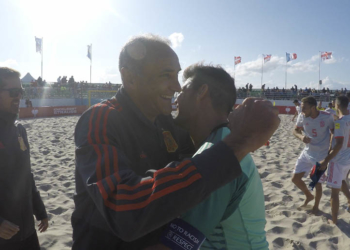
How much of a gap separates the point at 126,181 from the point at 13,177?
5.78ft

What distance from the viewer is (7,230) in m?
2.00

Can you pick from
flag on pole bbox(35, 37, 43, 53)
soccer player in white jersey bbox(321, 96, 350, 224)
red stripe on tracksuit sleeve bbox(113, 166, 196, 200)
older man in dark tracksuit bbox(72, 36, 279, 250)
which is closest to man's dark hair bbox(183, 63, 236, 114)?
older man in dark tracksuit bbox(72, 36, 279, 250)

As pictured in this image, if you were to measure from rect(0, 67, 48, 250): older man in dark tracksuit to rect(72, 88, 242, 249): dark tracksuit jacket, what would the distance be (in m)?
1.29

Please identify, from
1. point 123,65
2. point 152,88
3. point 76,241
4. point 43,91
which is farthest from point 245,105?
point 43,91

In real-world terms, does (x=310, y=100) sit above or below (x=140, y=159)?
above

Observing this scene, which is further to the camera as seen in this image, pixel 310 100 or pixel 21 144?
pixel 310 100

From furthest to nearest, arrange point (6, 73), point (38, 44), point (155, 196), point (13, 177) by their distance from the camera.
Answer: point (38, 44)
point (6, 73)
point (13, 177)
point (155, 196)

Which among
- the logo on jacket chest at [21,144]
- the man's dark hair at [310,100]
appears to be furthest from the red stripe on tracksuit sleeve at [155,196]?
the man's dark hair at [310,100]

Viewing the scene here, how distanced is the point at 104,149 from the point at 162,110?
54 cm

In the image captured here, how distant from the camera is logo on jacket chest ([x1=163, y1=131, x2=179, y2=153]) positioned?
1.49 m

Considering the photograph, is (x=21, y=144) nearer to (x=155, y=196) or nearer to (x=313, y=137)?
(x=155, y=196)

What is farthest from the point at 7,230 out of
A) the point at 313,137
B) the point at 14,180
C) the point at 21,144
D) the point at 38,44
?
the point at 38,44

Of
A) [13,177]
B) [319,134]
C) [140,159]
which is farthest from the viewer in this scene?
[319,134]

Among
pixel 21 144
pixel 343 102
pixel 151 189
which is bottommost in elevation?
pixel 21 144
